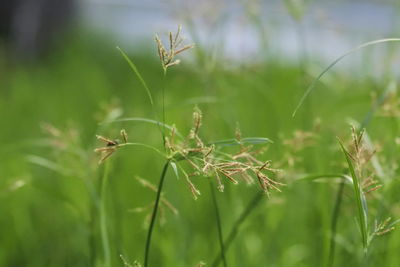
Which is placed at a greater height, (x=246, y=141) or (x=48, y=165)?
(x=246, y=141)

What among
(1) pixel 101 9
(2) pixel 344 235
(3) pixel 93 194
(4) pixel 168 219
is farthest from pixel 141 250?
(1) pixel 101 9

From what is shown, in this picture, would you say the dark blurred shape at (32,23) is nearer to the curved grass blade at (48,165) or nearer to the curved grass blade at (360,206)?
the curved grass blade at (48,165)

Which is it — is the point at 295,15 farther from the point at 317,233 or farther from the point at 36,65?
the point at 36,65

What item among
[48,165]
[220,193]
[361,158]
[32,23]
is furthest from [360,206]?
[32,23]

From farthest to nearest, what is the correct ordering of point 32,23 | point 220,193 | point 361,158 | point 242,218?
point 32,23 → point 220,193 → point 242,218 → point 361,158

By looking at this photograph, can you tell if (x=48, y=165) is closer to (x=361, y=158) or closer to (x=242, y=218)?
(x=242, y=218)
